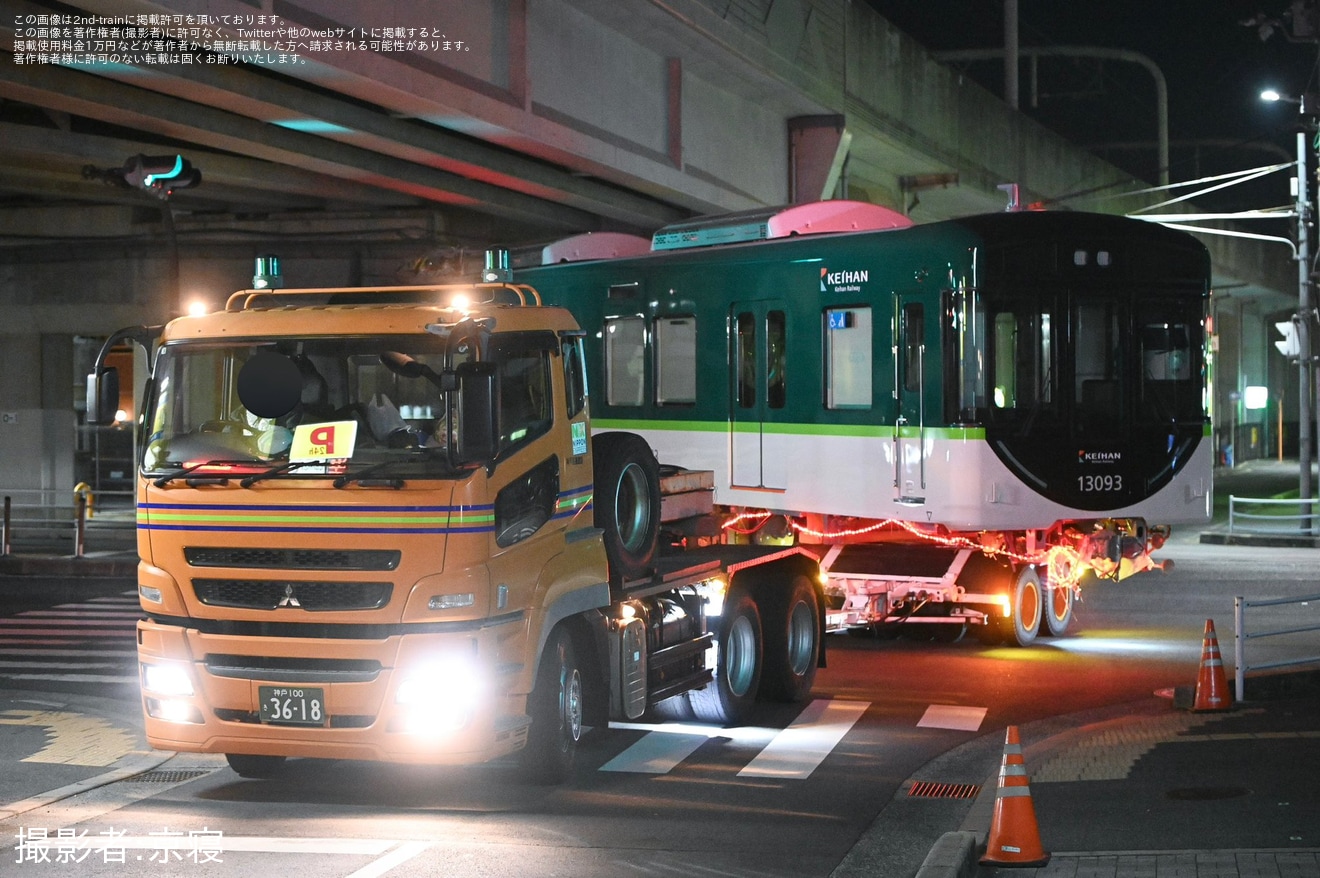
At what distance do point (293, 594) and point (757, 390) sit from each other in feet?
28.5

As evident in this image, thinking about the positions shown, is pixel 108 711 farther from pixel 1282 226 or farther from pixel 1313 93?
pixel 1282 226

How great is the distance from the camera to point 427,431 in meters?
9.10

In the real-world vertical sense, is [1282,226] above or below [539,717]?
above

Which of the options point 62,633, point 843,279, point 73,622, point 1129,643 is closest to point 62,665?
point 62,633

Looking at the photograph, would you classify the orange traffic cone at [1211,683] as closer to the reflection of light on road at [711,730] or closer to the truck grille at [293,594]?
the reflection of light on road at [711,730]

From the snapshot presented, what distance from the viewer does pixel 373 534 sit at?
875cm

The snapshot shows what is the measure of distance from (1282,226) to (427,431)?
61149 millimetres

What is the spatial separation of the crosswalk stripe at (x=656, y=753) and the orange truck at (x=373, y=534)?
0.39 metres

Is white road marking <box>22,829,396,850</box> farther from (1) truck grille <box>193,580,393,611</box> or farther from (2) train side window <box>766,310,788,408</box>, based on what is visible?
(2) train side window <box>766,310,788,408</box>

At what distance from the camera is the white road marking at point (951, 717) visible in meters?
11.9

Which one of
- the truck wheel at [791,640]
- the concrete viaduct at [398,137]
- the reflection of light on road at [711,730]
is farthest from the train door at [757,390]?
the reflection of light on road at [711,730]

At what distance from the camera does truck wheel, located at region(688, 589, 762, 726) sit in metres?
11.8

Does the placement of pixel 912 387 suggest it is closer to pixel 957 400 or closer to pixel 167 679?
pixel 957 400

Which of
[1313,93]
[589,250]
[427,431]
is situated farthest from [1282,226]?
[427,431]
